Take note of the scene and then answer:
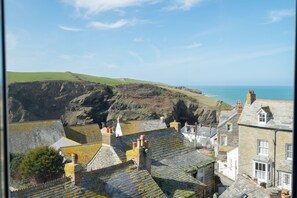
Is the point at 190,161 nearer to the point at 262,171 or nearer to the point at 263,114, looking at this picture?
the point at 262,171

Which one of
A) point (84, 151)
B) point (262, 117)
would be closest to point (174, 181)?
point (84, 151)

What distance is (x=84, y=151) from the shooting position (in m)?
3.21

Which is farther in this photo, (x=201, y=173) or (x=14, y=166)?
(x=201, y=173)

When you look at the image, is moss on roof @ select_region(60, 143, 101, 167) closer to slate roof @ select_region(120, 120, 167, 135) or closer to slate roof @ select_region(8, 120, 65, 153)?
slate roof @ select_region(8, 120, 65, 153)

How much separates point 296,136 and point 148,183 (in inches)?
75.4

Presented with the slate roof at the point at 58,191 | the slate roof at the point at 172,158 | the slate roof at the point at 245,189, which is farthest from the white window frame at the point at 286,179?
the slate roof at the point at 58,191

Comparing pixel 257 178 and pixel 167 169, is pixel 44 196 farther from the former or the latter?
pixel 257 178

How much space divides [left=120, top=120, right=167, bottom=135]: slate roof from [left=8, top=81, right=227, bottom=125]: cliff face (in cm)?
8

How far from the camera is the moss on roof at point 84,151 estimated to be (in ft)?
9.94

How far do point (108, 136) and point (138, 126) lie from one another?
43 centimetres

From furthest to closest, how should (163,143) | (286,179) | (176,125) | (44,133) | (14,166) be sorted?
(163,143), (176,125), (44,133), (286,179), (14,166)

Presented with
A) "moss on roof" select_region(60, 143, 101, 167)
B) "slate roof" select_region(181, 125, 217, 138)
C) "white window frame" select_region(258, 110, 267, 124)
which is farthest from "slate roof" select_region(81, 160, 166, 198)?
"white window frame" select_region(258, 110, 267, 124)

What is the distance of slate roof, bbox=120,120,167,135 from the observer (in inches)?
131

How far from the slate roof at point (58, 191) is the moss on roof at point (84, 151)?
57 cm
